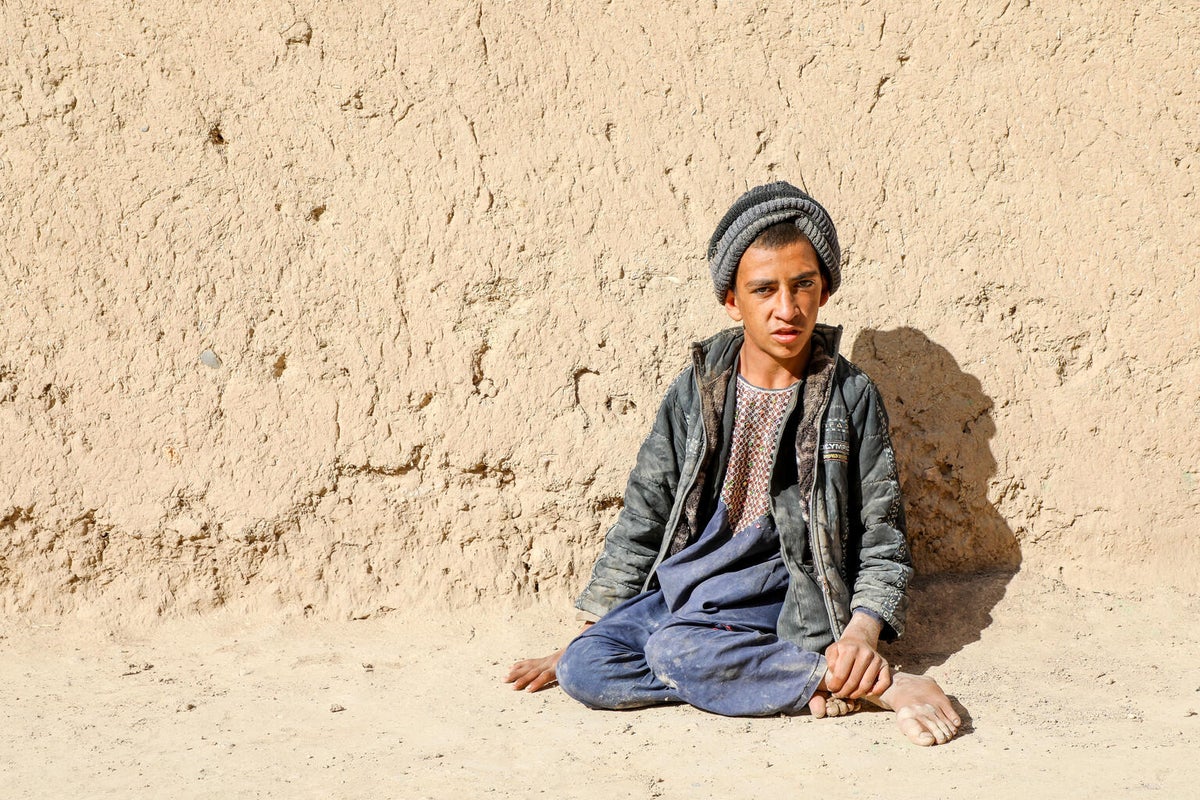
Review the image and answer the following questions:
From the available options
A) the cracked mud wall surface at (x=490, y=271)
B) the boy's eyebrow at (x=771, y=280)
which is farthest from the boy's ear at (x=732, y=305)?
the cracked mud wall surface at (x=490, y=271)

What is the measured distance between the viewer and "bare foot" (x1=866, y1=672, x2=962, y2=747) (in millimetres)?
2465

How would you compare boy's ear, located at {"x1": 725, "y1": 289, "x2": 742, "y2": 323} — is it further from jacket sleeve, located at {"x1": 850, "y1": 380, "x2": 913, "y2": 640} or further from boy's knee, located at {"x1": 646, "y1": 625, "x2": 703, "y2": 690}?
boy's knee, located at {"x1": 646, "y1": 625, "x2": 703, "y2": 690}

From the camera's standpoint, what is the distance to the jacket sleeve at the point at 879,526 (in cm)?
276

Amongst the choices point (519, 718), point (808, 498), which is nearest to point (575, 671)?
point (519, 718)

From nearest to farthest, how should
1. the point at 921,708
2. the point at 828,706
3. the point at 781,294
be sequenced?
the point at 921,708, the point at 828,706, the point at 781,294

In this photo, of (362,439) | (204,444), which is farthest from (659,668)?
(204,444)

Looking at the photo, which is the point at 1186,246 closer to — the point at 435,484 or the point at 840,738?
the point at 840,738

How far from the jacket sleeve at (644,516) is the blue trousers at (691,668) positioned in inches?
4.3

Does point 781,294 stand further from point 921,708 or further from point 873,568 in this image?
point 921,708

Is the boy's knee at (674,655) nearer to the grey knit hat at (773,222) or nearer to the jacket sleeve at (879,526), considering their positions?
the jacket sleeve at (879,526)

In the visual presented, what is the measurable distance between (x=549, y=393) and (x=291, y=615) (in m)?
0.97

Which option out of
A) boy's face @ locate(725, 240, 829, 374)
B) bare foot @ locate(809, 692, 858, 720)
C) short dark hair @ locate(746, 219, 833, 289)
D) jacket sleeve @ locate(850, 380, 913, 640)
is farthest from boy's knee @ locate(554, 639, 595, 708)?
short dark hair @ locate(746, 219, 833, 289)

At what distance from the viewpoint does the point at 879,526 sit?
9.25ft

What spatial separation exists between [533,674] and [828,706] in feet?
2.50
